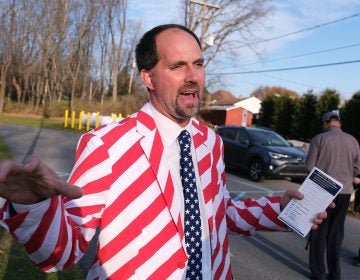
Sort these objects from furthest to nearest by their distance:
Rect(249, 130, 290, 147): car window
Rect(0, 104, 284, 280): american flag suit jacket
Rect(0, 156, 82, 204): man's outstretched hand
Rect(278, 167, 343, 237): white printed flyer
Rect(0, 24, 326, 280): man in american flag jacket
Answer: Rect(249, 130, 290, 147): car window, Rect(278, 167, 343, 237): white printed flyer, Rect(0, 104, 284, 280): american flag suit jacket, Rect(0, 24, 326, 280): man in american flag jacket, Rect(0, 156, 82, 204): man's outstretched hand

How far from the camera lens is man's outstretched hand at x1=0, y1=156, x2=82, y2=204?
1153 millimetres

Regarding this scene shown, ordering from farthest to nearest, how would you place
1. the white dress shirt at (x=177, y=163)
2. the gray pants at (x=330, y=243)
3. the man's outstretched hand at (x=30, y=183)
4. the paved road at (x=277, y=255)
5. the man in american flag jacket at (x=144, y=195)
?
the paved road at (x=277, y=255), the gray pants at (x=330, y=243), the white dress shirt at (x=177, y=163), the man in american flag jacket at (x=144, y=195), the man's outstretched hand at (x=30, y=183)

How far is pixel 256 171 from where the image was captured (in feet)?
46.8

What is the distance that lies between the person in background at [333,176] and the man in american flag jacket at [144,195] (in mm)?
3485

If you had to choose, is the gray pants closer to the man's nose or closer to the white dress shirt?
the white dress shirt

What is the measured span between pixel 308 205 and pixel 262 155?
12016mm

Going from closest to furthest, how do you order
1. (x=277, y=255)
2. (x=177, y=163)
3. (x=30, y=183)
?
(x=30, y=183) < (x=177, y=163) < (x=277, y=255)

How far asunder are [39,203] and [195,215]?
0.83 metres

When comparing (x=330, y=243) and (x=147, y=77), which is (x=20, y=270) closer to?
(x=147, y=77)

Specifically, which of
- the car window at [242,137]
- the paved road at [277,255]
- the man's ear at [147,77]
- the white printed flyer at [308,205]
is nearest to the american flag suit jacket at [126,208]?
the man's ear at [147,77]

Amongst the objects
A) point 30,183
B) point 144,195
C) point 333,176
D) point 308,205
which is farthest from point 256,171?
point 30,183

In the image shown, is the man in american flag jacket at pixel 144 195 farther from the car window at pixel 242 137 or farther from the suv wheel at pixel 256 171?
the car window at pixel 242 137

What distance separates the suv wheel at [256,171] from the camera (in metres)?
14.1

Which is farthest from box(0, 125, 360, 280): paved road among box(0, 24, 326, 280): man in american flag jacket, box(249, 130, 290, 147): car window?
box(249, 130, 290, 147): car window
